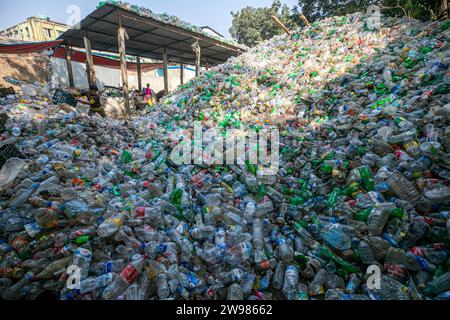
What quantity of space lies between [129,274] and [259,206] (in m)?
1.64

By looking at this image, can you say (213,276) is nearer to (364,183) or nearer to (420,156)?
(364,183)

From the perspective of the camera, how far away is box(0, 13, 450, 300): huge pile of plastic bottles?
2.12 meters

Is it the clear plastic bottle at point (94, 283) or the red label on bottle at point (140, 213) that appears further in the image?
the red label on bottle at point (140, 213)

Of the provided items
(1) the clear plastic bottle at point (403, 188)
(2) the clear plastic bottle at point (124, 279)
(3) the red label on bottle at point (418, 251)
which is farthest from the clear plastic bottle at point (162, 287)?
(1) the clear plastic bottle at point (403, 188)

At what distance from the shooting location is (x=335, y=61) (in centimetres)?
618

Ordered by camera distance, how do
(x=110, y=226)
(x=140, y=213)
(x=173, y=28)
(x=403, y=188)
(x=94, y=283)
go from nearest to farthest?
(x=94, y=283) → (x=110, y=226) → (x=403, y=188) → (x=140, y=213) → (x=173, y=28)

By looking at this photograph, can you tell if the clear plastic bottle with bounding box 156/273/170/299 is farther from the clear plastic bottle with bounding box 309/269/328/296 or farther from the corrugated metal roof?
the corrugated metal roof

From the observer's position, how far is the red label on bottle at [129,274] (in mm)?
2076

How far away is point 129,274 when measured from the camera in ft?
6.89

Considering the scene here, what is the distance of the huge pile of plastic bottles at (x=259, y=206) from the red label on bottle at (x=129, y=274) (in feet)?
0.04

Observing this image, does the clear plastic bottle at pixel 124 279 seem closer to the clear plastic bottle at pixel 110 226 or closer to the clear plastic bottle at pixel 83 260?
the clear plastic bottle at pixel 83 260

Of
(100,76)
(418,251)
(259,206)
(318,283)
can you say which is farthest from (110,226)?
(100,76)

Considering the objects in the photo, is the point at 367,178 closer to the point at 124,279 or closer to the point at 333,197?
the point at 333,197
